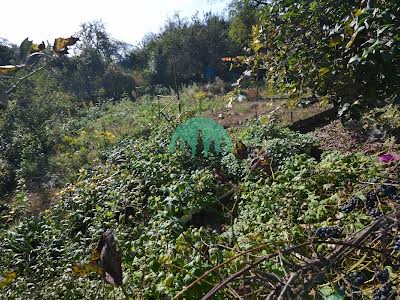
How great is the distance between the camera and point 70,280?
2.76m

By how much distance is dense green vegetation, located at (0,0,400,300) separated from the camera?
3.11ft

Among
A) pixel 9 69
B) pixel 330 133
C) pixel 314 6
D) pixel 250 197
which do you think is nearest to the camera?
pixel 9 69

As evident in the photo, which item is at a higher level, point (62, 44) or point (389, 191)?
point (62, 44)

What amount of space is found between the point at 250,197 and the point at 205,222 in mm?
625

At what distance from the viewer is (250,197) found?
3.52m

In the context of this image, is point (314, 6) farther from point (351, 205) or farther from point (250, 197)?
point (250, 197)

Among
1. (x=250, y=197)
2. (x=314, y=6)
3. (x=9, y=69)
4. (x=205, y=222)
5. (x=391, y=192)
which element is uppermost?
(x=314, y=6)

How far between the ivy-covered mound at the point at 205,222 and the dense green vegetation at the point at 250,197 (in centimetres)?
2

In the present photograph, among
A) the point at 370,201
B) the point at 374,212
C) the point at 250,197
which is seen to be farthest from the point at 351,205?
the point at 250,197

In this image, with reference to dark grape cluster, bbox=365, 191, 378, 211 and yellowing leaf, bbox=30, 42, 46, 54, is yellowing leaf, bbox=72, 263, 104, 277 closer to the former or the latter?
yellowing leaf, bbox=30, 42, 46, 54

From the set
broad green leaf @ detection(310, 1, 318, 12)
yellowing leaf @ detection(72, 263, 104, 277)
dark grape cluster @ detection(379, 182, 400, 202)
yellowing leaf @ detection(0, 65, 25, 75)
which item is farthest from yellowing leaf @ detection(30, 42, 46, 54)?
dark grape cluster @ detection(379, 182, 400, 202)

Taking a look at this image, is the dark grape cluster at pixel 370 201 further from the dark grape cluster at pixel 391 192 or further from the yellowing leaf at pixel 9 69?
the yellowing leaf at pixel 9 69

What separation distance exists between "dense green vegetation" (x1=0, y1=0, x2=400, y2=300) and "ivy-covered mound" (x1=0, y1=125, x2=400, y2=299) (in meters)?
0.02

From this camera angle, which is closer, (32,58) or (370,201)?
(32,58)
